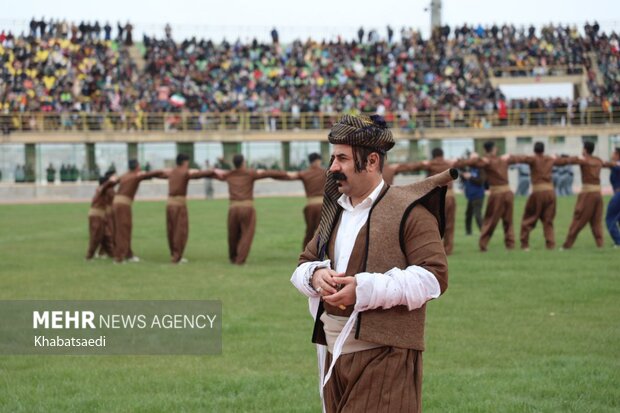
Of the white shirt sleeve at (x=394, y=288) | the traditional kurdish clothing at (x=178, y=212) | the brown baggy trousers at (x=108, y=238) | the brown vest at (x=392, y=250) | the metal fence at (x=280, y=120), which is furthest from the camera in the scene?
the metal fence at (x=280, y=120)

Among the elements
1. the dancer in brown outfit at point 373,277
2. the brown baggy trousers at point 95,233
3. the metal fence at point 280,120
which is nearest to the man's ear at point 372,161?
the dancer in brown outfit at point 373,277

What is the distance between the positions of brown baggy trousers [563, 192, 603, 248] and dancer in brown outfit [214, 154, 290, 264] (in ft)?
17.6

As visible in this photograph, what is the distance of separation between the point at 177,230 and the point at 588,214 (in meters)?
7.53

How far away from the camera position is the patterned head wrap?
4.09 meters

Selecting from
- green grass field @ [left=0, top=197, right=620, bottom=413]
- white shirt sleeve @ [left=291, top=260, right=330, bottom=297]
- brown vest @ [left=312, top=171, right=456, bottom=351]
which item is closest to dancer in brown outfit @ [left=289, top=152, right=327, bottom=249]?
green grass field @ [left=0, top=197, right=620, bottom=413]

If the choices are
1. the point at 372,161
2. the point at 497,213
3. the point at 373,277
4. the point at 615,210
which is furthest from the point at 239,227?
the point at 373,277

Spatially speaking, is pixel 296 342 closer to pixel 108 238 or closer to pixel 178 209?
pixel 178 209

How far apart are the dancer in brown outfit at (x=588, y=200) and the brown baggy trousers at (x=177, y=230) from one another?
22.9ft

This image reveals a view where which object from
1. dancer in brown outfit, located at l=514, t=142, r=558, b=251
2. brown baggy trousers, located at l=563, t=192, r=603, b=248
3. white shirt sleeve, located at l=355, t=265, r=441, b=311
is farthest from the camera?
dancer in brown outfit, located at l=514, t=142, r=558, b=251

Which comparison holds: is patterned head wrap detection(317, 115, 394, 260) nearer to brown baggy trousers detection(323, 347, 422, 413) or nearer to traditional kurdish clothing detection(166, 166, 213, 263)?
brown baggy trousers detection(323, 347, 422, 413)

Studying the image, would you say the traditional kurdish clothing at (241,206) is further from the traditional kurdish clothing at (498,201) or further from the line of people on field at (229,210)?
the traditional kurdish clothing at (498,201)

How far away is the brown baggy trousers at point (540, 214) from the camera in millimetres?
17469

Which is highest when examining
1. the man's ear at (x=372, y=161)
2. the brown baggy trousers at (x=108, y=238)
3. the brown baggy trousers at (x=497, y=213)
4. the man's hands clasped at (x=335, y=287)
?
the man's ear at (x=372, y=161)

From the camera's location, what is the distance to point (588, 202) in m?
17.2
